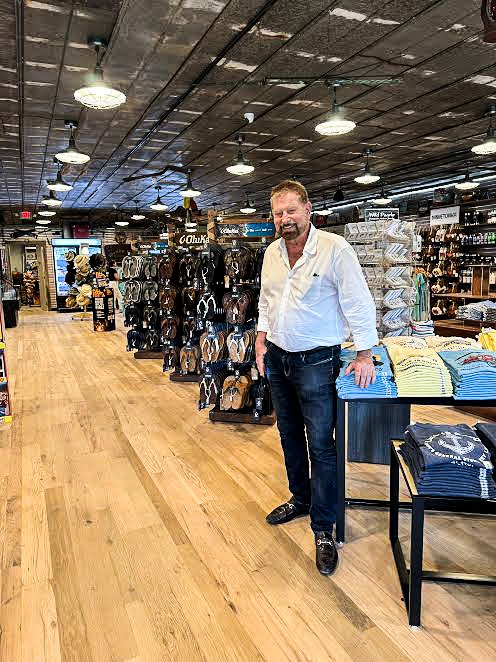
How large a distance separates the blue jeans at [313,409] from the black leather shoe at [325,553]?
39 millimetres

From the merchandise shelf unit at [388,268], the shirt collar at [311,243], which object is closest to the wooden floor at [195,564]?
the merchandise shelf unit at [388,268]

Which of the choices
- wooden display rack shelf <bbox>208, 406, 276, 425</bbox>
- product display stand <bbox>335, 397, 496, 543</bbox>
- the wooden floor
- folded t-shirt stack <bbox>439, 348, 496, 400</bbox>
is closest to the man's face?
product display stand <bbox>335, 397, 496, 543</bbox>

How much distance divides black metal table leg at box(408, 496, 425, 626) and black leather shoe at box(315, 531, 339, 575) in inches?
16.4

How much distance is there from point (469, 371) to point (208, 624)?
1548 millimetres

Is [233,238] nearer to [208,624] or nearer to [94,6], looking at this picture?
[94,6]

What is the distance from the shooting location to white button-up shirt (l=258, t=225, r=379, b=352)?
2.09 metres

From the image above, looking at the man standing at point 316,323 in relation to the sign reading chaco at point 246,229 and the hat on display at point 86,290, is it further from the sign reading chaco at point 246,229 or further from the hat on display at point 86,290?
the hat on display at point 86,290

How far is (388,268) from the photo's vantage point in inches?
160

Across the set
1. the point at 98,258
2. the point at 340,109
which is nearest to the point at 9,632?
the point at 340,109

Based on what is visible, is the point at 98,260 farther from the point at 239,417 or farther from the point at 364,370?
the point at 364,370

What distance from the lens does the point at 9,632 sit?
6.09 ft

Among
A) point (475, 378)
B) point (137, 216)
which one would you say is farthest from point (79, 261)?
point (475, 378)

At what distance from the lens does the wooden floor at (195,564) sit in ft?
5.81

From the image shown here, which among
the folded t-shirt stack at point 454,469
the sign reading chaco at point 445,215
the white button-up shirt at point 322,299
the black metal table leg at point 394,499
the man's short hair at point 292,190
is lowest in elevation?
the black metal table leg at point 394,499
